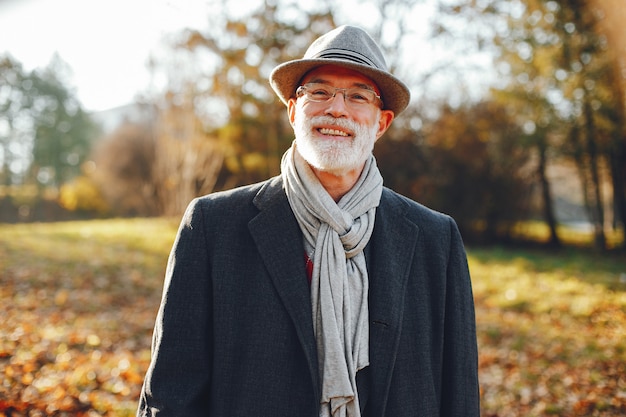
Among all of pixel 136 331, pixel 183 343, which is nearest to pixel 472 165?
pixel 136 331

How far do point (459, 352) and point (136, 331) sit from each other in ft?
17.4

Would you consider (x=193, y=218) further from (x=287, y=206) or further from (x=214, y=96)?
(x=214, y=96)

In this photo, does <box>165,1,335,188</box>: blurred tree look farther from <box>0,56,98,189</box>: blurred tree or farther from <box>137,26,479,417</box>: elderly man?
<box>0,56,98,189</box>: blurred tree

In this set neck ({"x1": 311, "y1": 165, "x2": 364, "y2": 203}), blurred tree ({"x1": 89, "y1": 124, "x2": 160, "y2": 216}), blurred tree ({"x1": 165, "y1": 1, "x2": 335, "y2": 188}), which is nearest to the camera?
neck ({"x1": 311, "y1": 165, "x2": 364, "y2": 203})

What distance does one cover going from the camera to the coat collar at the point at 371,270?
188cm

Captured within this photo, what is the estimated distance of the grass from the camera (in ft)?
14.9

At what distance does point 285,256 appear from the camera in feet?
6.45

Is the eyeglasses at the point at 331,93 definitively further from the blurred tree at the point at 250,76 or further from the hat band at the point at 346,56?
the blurred tree at the point at 250,76

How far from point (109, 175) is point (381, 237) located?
26.9 meters

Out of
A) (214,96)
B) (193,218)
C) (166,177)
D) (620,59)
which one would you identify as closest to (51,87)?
(166,177)

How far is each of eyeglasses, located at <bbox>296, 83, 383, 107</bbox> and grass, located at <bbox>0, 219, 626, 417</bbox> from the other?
3.43 metres

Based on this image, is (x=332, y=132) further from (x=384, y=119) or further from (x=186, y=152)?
(x=186, y=152)

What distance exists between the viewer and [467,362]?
209 cm

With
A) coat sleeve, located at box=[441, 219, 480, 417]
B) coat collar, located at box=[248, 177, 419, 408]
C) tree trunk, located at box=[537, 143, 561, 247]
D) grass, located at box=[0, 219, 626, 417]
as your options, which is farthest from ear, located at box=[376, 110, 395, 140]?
tree trunk, located at box=[537, 143, 561, 247]
